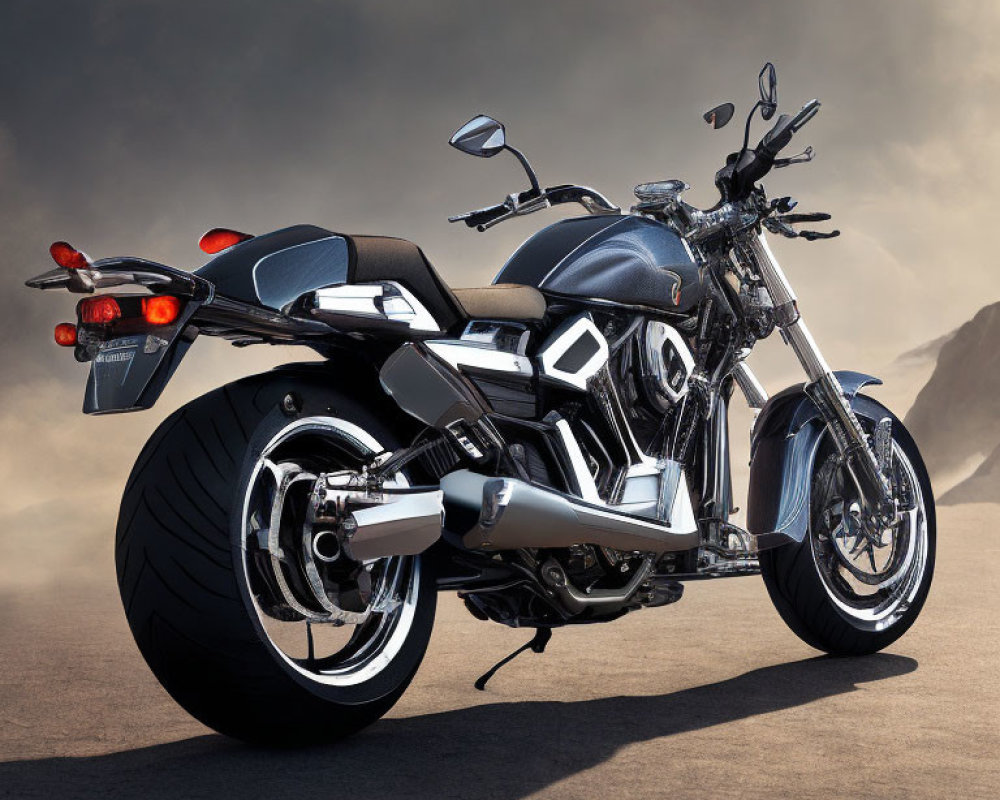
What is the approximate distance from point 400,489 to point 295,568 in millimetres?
292

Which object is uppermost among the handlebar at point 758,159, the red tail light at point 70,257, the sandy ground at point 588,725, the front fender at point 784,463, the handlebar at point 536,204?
the handlebar at point 758,159

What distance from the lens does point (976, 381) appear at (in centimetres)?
2352

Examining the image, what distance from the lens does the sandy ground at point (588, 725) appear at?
261 cm

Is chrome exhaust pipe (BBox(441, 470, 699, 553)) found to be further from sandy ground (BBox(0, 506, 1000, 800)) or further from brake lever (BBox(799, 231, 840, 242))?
brake lever (BBox(799, 231, 840, 242))

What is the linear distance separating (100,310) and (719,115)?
214 centimetres

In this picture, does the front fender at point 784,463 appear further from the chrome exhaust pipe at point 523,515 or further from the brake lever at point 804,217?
the chrome exhaust pipe at point 523,515

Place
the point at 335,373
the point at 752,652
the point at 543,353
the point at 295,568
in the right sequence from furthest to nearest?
the point at 752,652, the point at 543,353, the point at 335,373, the point at 295,568

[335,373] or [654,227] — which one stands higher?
[654,227]

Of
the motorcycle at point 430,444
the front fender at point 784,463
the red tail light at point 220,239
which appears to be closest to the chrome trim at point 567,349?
the motorcycle at point 430,444

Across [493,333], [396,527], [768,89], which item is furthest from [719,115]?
[396,527]

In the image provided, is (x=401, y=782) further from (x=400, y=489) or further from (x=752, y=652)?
(x=752, y=652)

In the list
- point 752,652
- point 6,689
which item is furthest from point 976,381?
point 6,689

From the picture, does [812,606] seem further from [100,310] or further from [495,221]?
[100,310]

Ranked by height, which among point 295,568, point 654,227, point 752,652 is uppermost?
point 654,227
